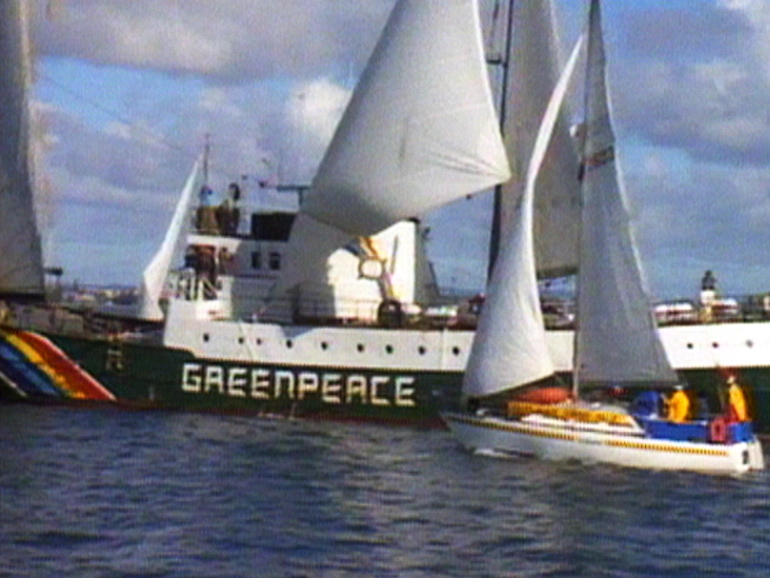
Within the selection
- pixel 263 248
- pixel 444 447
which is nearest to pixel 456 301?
pixel 263 248

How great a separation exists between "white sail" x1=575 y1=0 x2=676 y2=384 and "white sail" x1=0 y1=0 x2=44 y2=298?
1498 cm

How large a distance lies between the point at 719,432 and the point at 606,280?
4097 millimetres

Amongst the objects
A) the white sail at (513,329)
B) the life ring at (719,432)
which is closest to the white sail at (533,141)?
the white sail at (513,329)

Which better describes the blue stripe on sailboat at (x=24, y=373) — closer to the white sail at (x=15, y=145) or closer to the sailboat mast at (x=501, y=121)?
the white sail at (x=15, y=145)

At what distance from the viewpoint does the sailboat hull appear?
116 feet

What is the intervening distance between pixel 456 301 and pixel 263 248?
541 centimetres

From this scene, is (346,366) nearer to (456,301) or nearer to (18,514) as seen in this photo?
(456,301)

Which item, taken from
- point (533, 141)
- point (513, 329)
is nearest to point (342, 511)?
point (513, 329)

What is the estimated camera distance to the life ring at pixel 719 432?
35.5m

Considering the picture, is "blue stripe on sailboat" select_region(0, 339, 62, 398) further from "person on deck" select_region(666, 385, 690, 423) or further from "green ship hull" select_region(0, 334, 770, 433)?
"person on deck" select_region(666, 385, 690, 423)

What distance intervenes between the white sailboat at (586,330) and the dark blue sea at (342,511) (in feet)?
3.25

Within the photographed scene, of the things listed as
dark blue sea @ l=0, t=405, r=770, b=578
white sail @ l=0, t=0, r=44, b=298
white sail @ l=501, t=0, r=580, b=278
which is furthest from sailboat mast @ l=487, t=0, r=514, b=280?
white sail @ l=0, t=0, r=44, b=298

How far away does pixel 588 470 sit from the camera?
1389 inches

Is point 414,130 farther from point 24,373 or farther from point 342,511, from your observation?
point 342,511
